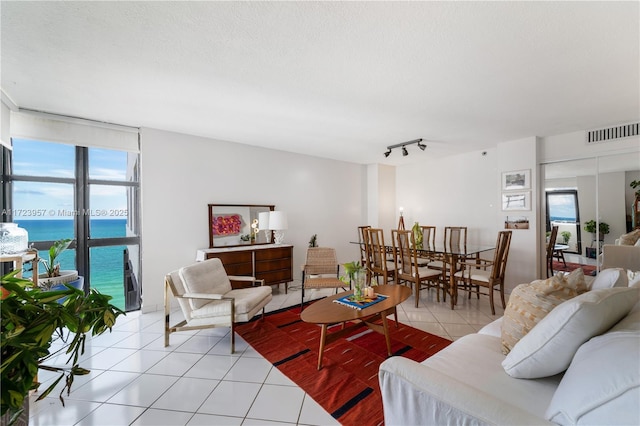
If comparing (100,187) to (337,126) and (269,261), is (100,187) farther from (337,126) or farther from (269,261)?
(337,126)

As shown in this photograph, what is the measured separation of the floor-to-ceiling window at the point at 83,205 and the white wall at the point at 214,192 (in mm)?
321

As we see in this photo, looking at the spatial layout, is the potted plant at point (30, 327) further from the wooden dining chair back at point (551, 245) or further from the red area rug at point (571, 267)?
the red area rug at point (571, 267)

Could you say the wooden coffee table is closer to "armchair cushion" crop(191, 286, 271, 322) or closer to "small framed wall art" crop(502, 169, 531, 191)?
"armchair cushion" crop(191, 286, 271, 322)

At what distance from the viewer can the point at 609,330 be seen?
3.84 feet

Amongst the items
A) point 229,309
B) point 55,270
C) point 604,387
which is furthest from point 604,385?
point 55,270

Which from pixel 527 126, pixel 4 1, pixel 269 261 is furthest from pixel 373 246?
pixel 4 1

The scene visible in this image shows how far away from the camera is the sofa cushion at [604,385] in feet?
2.58

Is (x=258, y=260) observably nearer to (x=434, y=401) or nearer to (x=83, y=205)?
(x=83, y=205)

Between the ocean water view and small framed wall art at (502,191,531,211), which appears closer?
the ocean water view

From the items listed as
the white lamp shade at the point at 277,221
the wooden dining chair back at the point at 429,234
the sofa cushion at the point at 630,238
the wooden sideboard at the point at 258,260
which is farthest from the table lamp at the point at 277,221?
the sofa cushion at the point at 630,238

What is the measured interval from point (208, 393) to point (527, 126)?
4767 millimetres

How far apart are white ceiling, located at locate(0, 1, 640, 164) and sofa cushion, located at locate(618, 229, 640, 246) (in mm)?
1523

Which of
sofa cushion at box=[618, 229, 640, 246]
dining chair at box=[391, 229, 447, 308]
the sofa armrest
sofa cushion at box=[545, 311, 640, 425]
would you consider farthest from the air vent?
the sofa armrest

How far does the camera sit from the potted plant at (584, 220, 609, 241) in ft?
12.8
